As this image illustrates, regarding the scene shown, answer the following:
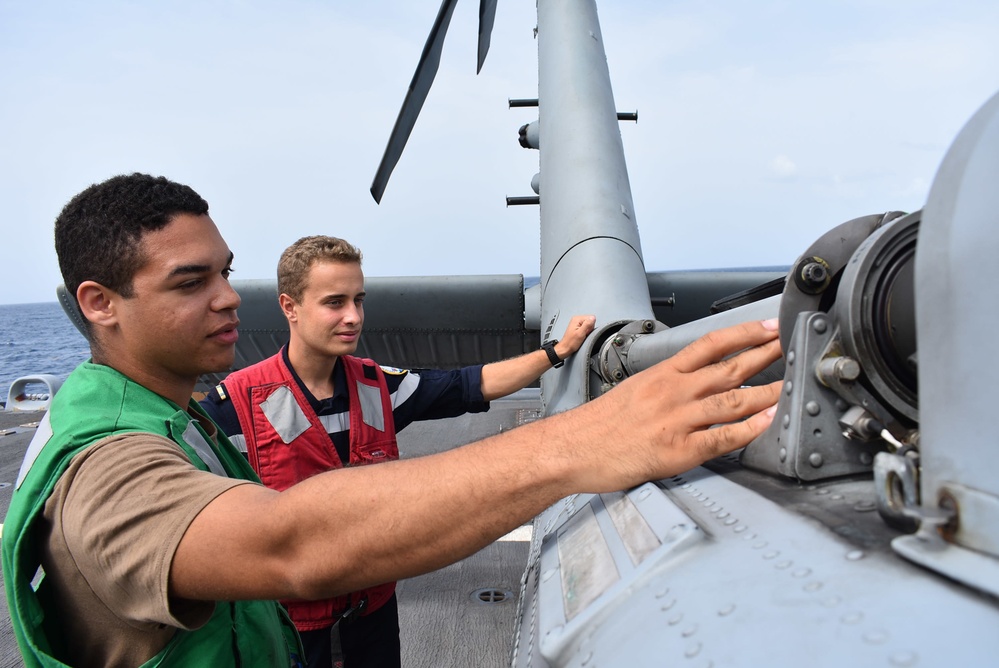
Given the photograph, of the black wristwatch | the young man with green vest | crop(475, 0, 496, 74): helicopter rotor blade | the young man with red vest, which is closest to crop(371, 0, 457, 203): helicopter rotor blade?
crop(475, 0, 496, 74): helicopter rotor blade

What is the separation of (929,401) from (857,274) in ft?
1.19

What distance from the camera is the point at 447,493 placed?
3.70ft

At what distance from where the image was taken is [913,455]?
38.5 inches

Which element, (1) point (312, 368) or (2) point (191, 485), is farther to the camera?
(1) point (312, 368)

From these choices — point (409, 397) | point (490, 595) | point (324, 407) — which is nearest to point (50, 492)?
point (324, 407)

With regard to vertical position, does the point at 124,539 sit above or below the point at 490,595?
above

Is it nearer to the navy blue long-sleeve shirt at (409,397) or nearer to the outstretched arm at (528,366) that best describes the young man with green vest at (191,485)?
the navy blue long-sleeve shirt at (409,397)

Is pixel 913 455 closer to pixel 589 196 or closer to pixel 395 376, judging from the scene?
pixel 395 376

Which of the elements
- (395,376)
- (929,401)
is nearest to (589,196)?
(395,376)

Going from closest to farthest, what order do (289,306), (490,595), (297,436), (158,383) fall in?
1. (158,383)
2. (297,436)
3. (289,306)
4. (490,595)

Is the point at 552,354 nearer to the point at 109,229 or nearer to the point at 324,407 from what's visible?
the point at 324,407

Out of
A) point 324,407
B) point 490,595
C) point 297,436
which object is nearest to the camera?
point 297,436

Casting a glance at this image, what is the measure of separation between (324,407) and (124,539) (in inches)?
63.8

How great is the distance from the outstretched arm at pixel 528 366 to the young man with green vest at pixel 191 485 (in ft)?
5.34
